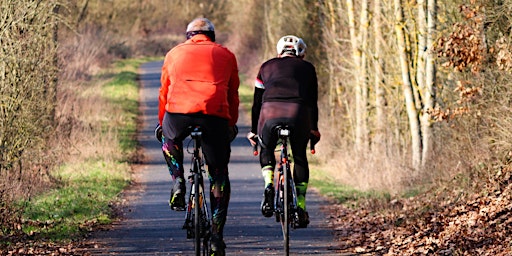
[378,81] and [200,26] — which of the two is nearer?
[200,26]

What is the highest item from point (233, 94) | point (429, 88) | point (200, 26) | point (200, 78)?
point (200, 26)

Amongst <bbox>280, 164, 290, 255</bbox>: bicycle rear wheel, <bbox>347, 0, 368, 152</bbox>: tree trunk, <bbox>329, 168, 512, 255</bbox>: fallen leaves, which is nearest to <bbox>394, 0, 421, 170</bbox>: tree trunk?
<bbox>347, 0, 368, 152</bbox>: tree trunk

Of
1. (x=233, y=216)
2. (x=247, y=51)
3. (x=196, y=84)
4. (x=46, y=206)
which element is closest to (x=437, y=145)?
(x=233, y=216)

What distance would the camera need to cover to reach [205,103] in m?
9.61

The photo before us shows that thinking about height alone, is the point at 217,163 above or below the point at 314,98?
below

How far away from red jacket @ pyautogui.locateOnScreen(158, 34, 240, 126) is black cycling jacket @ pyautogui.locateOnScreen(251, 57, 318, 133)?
1114 millimetres

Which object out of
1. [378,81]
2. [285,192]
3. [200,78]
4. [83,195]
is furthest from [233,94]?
[378,81]

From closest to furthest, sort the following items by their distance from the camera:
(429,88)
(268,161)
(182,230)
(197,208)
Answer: (197,208)
(268,161)
(182,230)
(429,88)

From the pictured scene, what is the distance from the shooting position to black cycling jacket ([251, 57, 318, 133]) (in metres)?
10.9

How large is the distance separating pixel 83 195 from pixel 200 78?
8358 millimetres

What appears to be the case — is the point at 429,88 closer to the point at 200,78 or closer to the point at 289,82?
the point at 289,82

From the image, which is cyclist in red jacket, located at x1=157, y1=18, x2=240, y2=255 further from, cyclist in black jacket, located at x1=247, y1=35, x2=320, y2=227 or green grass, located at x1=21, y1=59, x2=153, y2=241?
green grass, located at x1=21, y1=59, x2=153, y2=241

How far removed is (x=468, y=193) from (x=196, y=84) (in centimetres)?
544

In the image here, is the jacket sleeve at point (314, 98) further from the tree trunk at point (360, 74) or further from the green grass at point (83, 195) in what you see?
the tree trunk at point (360, 74)
